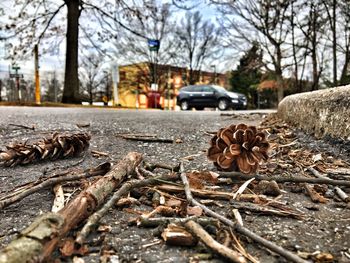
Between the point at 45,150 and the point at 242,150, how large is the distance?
2.83ft

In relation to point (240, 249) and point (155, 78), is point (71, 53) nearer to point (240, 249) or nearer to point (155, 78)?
point (240, 249)

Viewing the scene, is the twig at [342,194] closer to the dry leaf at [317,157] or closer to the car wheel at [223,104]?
the dry leaf at [317,157]

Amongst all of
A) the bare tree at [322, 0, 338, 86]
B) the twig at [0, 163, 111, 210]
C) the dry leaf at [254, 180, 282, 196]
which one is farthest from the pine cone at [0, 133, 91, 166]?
the bare tree at [322, 0, 338, 86]

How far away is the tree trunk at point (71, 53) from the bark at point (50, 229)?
10.5 meters

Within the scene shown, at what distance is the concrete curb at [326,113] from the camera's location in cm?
162

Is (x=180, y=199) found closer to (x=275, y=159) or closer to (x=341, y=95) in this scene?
(x=275, y=159)

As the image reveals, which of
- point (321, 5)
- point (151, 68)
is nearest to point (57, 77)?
point (151, 68)

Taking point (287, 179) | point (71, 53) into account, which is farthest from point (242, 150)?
point (71, 53)

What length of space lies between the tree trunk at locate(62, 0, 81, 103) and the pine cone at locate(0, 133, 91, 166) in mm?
9643

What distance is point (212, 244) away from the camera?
711 millimetres

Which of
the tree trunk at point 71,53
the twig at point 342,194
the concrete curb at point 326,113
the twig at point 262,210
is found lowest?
the twig at point 262,210

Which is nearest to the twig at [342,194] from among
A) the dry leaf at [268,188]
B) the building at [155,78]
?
the dry leaf at [268,188]

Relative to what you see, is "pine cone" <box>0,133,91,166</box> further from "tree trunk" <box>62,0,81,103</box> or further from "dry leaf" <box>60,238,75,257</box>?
"tree trunk" <box>62,0,81,103</box>

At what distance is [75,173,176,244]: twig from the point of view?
2.44ft
